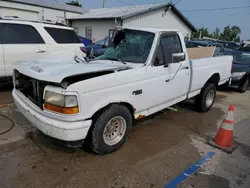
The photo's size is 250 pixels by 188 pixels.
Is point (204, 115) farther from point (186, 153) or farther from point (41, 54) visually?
point (41, 54)

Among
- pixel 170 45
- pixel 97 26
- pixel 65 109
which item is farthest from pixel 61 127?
pixel 97 26

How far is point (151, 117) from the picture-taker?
5199 mm

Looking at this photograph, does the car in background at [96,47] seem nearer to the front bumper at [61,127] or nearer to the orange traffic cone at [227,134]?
the front bumper at [61,127]

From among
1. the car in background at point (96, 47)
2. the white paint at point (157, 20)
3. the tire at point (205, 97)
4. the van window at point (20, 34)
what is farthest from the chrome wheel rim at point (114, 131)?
the white paint at point (157, 20)

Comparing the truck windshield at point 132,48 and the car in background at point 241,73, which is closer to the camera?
the truck windshield at point 132,48

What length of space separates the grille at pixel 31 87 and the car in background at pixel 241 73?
6.95 metres

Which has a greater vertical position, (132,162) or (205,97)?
(205,97)

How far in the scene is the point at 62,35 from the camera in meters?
7.01

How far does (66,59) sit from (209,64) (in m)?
3.28

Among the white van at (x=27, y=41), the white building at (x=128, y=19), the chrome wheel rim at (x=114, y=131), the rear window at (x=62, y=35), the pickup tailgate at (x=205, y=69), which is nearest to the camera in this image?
the chrome wheel rim at (x=114, y=131)

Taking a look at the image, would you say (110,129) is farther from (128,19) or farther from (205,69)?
(128,19)

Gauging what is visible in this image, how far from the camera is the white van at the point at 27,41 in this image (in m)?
5.89

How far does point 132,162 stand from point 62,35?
5.13 meters

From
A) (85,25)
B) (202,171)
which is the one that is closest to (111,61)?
(202,171)
